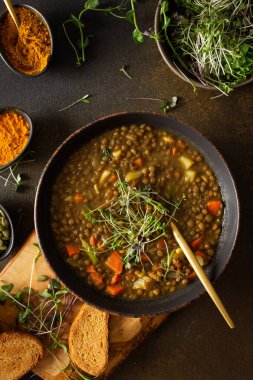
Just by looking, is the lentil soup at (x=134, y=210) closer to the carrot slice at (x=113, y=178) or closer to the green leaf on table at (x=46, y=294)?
the carrot slice at (x=113, y=178)

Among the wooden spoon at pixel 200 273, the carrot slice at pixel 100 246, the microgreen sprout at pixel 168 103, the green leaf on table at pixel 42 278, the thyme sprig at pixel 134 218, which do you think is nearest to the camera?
the wooden spoon at pixel 200 273

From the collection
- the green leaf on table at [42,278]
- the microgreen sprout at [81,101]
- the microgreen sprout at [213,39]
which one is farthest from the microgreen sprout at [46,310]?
the microgreen sprout at [213,39]

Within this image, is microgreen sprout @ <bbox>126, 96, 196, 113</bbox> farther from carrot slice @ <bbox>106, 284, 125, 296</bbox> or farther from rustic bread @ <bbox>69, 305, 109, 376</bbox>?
rustic bread @ <bbox>69, 305, 109, 376</bbox>

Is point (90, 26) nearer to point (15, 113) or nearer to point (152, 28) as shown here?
point (152, 28)

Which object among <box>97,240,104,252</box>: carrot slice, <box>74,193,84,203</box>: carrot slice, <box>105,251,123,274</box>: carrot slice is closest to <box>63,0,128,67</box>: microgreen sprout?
<box>74,193,84,203</box>: carrot slice

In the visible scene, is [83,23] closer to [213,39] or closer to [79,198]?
[213,39]
